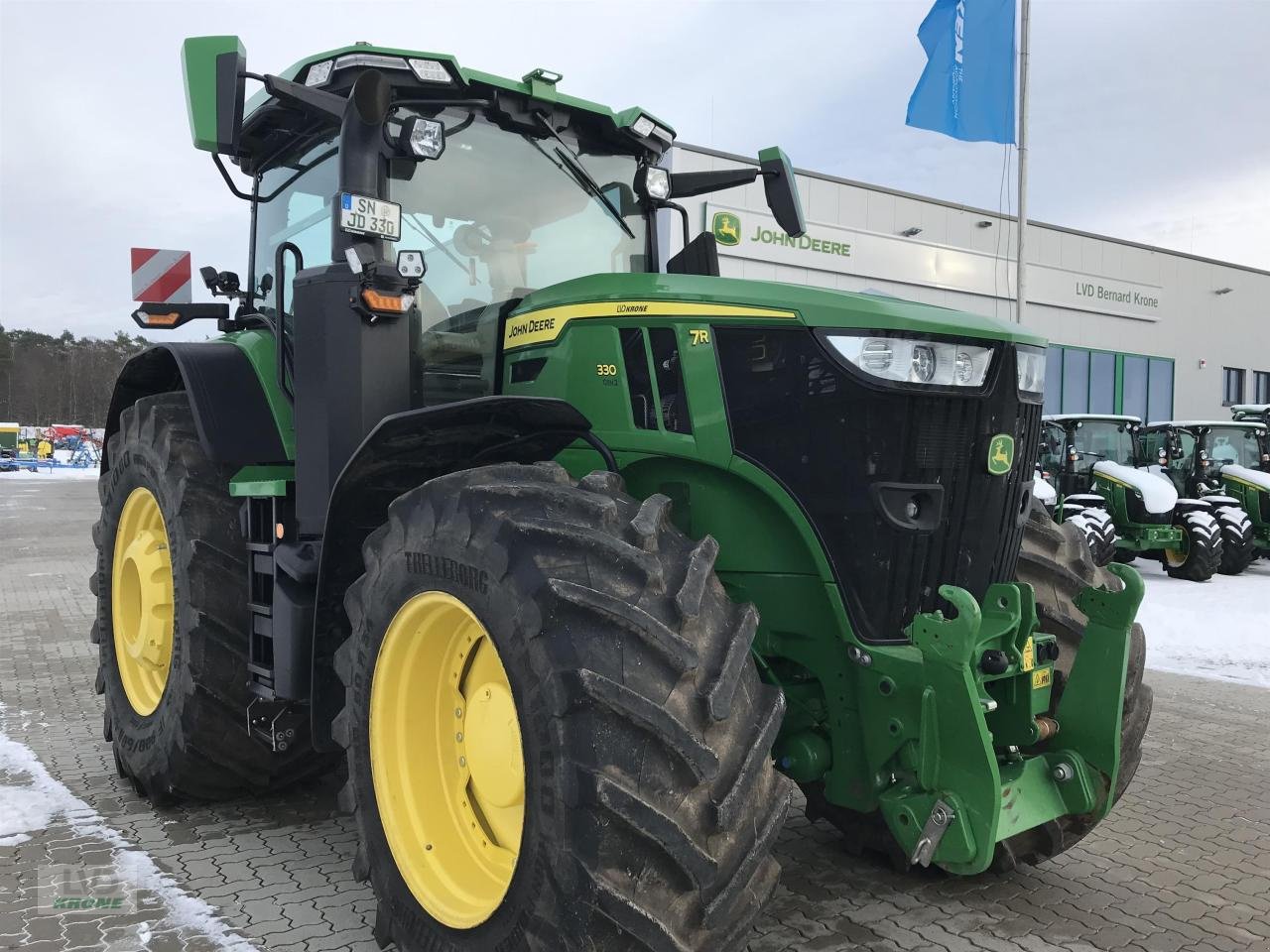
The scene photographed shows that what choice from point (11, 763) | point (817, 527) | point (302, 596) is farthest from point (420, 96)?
point (11, 763)

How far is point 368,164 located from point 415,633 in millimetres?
1451

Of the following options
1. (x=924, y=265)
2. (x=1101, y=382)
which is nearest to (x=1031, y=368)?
(x=924, y=265)

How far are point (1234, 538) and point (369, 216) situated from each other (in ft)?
43.2

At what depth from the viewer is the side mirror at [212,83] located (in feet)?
9.76

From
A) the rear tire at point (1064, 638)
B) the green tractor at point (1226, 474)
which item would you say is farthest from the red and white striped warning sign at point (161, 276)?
the green tractor at point (1226, 474)

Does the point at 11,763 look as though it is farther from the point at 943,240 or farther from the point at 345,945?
the point at 943,240

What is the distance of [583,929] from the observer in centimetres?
206

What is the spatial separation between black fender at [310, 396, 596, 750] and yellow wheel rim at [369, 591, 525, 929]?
496mm

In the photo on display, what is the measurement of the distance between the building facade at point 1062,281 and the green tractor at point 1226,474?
4002 millimetres

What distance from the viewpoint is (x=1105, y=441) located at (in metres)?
14.2

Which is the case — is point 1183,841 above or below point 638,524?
below

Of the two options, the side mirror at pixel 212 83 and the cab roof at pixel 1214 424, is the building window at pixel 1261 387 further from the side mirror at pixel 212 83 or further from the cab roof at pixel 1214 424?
the side mirror at pixel 212 83

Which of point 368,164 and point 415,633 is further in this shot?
point 368,164

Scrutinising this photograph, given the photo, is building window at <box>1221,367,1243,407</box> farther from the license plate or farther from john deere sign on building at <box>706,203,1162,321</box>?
the license plate
